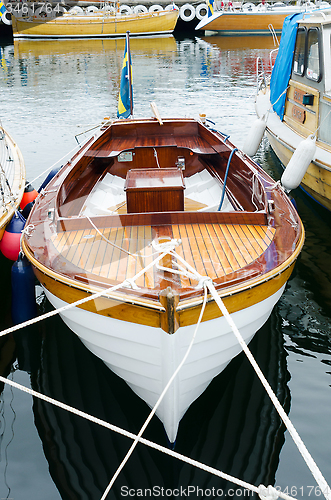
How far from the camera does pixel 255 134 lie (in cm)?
769

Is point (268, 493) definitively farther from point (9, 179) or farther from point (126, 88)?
point (126, 88)

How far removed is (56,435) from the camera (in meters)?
3.41

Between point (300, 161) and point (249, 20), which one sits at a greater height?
point (249, 20)

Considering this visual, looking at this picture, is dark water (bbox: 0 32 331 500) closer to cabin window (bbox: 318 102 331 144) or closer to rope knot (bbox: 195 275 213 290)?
cabin window (bbox: 318 102 331 144)

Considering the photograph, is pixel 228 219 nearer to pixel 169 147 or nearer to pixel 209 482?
pixel 209 482

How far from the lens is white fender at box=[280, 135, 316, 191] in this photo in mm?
5805

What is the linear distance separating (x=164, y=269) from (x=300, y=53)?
255 inches

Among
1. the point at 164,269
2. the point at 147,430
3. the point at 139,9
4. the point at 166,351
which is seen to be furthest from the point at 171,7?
the point at 166,351

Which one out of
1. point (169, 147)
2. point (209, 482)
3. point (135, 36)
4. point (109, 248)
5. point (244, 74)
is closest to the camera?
point (209, 482)

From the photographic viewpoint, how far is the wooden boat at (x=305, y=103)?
6020mm

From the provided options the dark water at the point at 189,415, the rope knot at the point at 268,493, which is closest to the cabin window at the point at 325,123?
the dark water at the point at 189,415

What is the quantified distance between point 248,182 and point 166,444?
2.94 metres

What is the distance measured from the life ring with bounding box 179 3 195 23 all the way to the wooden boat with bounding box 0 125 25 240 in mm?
32565

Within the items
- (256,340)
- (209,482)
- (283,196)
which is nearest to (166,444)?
(209,482)
